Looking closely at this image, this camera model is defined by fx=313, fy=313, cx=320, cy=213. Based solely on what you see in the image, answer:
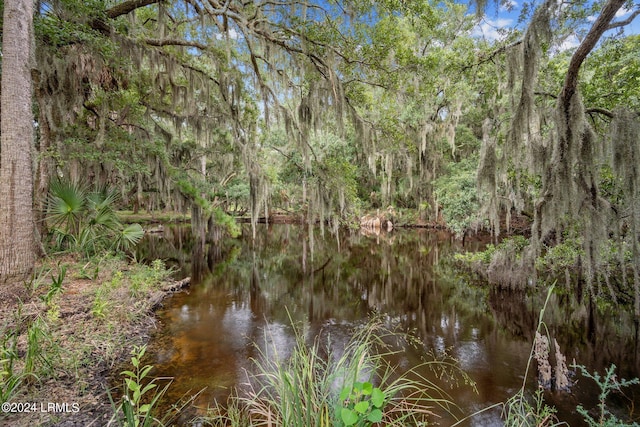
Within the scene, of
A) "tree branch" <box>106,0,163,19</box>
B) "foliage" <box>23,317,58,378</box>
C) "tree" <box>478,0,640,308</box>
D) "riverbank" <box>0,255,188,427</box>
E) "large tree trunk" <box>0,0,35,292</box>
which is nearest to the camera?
"riverbank" <box>0,255,188,427</box>

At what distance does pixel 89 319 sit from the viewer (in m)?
3.99

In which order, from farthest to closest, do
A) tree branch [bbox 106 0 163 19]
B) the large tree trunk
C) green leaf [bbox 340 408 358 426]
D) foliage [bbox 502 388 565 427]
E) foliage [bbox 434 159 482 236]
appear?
foliage [bbox 434 159 482 236] → tree branch [bbox 106 0 163 19] → the large tree trunk → foliage [bbox 502 388 565 427] → green leaf [bbox 340 408 358 426]

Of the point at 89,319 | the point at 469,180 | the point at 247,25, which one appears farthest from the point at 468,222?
the point at 89,319

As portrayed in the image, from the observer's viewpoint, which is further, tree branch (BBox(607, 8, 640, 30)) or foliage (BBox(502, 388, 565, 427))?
tree branch (BBox(607, 8, 640, 30))

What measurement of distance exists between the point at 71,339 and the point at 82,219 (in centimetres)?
394

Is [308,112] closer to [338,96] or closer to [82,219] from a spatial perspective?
[338,96]

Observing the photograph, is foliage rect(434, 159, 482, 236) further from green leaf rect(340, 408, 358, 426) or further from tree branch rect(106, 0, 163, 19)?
green leaf rect(340, 408, 358, 426)

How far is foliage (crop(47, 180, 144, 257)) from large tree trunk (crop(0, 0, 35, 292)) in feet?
5.50

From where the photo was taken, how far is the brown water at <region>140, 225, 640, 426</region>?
339 centimetres

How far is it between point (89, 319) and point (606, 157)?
24.1 feet

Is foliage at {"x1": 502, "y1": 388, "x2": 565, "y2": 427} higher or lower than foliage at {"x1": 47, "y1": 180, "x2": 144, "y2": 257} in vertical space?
lower

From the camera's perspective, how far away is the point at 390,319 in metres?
5.51

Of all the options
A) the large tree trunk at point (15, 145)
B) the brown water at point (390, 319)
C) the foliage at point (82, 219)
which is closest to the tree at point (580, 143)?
the brown water at point (390, 319)

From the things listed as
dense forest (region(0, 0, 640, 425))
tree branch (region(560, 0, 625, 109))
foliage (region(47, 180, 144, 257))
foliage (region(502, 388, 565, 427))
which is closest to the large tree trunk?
dense forest (region(0, 0, 640, 425))
